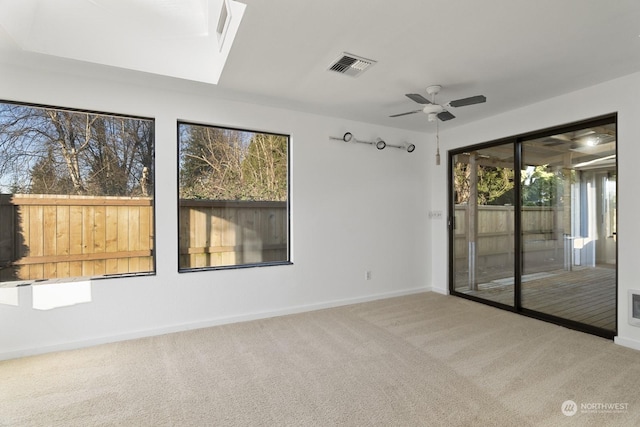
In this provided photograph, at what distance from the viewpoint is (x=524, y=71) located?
289 centimetres

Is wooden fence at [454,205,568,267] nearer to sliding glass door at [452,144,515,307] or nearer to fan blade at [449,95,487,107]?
sliding glass door at [452,144,515,307]

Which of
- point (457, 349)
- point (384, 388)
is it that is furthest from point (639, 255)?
point (384, 388)

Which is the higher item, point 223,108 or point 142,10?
point 142,10

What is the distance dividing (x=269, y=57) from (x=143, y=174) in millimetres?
1834

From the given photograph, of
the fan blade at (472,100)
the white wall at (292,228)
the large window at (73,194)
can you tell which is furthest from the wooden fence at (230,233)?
the fan blade at (472,100)

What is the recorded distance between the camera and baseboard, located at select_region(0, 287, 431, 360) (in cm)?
285

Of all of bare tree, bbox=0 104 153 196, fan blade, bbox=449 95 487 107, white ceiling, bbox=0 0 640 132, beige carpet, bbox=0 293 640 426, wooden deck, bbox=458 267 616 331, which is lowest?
beige carpet, bbox=0 293 640 426

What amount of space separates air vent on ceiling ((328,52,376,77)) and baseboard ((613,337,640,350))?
3.53m

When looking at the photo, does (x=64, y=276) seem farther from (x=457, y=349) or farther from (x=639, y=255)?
(x=639, y=255)

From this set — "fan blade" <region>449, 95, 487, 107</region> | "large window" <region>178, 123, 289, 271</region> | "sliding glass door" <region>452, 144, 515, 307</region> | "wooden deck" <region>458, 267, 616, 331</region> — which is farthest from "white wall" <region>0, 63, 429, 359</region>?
"fan blade" <region>449, 95, 487, 107</region>

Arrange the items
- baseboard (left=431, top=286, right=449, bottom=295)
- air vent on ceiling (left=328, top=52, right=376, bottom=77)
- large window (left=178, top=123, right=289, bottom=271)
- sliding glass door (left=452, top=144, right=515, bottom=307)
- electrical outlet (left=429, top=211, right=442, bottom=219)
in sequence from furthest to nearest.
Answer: electrical outlet (left=429, top=211, right=442, bottom=219)
baseboard (left=431, top=286, right=449, bottom=295)
sliding glass door (left=452, top=144, right=515, bottom=307)
large window (left=178, top=123, right=289, bottom=271)
air vent on ceiling (left=328, top=52, right=376, bottom=77)

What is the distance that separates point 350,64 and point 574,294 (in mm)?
3561

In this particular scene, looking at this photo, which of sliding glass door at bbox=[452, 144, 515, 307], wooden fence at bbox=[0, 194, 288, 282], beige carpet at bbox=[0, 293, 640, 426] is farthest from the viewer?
sliding glass door at bbox=[452, 144, 515, 307]

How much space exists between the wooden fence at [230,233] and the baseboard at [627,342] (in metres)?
3.55
